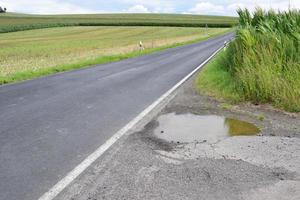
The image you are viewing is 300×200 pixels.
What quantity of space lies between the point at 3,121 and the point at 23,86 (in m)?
5.06

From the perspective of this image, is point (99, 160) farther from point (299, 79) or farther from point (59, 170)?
point (299, 79)

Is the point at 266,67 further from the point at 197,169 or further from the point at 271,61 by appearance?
the point at 197,169

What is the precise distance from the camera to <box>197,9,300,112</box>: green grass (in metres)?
9.26

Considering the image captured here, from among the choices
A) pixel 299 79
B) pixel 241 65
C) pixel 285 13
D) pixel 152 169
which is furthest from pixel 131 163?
pixel 285 13

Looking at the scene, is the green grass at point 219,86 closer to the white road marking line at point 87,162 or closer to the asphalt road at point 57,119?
the asphalt road at point 57,119

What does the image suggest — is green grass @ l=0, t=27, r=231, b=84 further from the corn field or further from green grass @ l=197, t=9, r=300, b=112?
the corn field

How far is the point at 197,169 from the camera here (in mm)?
5062

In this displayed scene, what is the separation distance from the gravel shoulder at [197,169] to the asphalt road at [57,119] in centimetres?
47

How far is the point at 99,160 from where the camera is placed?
541 centimetres

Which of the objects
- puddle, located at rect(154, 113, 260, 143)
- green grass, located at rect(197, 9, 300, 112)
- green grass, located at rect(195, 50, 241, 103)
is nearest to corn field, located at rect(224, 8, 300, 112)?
green grass, located at rect(197, 9, 300, 112)

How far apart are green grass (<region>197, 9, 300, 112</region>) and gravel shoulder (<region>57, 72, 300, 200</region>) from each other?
2.07 meters

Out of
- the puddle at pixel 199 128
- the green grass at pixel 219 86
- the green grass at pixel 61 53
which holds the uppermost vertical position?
the puddle at pixel 199 128

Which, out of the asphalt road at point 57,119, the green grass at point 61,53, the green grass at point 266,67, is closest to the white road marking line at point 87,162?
the asphalt road at point 57,119

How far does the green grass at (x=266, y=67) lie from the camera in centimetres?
926
